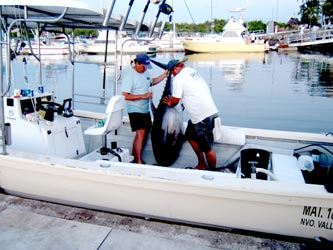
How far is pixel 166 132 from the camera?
14.0 ft

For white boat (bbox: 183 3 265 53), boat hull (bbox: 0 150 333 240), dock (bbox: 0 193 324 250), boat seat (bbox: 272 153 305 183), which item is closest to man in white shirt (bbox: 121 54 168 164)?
boat hull (bbox: 0 150 333 240)

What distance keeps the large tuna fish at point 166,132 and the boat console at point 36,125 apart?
3.45 feet

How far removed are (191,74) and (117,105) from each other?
2.98ft

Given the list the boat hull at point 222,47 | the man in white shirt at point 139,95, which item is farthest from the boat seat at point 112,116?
the boat hull at point 222,47

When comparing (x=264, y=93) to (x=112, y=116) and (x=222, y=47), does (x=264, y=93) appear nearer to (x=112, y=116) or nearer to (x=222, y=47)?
(x=112, y=116)

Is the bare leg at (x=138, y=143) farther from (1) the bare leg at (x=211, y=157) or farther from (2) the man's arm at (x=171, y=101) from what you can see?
(1) the bare leg at (x=211, y=157)

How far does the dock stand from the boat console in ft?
2.34

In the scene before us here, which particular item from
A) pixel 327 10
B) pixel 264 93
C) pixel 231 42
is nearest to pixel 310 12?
pixel 327 10

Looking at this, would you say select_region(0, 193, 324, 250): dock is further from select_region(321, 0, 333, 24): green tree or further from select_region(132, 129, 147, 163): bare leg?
select_region(321, 0, 333, 24): green tree

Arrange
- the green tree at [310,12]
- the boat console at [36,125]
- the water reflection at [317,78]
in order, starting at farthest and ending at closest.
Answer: the green tree at [310,12]
the water reflection at [317,78]
the boat console at [36,125]

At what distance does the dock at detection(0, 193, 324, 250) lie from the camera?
10.0 ft

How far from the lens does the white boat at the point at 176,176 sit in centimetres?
296

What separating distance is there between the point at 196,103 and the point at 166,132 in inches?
21.4

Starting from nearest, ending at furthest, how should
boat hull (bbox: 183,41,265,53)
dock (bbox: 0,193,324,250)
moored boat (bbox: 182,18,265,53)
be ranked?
dock (bbox: 0,193,324,250), moored boat (bbox: 182,18,265,53), boat hull (bbox: 183,41,265,53)
